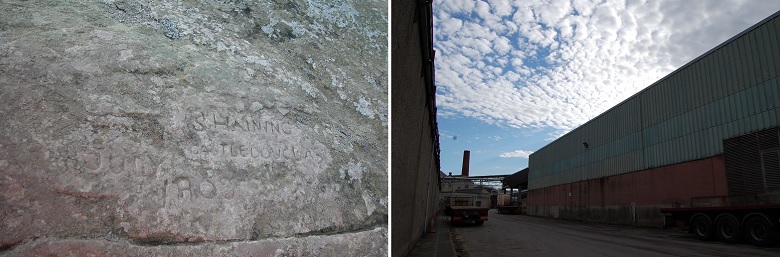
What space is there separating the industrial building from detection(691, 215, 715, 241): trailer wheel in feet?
11.1

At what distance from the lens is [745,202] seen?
49.6ft

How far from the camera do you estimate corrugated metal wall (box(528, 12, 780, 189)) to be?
47.9 ft

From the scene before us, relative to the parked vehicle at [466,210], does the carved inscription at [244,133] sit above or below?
above

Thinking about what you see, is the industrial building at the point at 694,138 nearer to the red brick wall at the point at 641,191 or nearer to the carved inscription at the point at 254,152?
the red brick wall at the point at 641,191

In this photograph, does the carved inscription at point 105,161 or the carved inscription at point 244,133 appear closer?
the carved inscription at point 105,161

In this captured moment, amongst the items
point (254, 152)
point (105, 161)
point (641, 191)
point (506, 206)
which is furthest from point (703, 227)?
point (506, 206)

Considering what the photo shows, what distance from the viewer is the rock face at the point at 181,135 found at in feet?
5.35

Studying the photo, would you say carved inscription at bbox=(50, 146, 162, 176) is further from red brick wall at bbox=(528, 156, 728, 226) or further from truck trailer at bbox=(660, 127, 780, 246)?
red brick wall at bbox=(528, 156, 728, 226)

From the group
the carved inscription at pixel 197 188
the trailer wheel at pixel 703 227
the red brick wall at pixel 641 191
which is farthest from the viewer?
the red brick wall at pixel 641 191

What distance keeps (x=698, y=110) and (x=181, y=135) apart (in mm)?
20879

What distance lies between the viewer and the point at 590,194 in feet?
89.8

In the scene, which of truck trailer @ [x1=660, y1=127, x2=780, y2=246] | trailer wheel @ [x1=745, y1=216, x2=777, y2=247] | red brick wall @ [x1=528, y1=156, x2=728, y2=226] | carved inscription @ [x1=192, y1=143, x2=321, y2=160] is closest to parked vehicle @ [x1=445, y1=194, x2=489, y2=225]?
red brick wall @ [x1=528, y1=156, x2=728, y2=226]

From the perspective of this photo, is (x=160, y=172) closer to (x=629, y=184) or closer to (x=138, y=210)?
(x=138, y=210)

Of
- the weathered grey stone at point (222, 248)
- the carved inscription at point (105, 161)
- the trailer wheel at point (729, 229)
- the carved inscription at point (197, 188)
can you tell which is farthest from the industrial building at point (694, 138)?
the carved inscription at point (105, 161)
